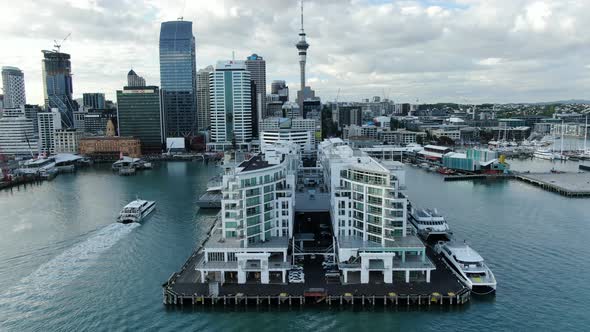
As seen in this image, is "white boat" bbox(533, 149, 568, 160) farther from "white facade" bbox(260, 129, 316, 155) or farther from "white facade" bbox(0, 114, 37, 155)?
"white facade" bbox(0, 114, 37, 155)

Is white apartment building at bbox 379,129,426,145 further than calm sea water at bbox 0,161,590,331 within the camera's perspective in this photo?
Yes

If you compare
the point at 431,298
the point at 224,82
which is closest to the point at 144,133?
the point at 224,82

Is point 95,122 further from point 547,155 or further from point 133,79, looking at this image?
point 547,155

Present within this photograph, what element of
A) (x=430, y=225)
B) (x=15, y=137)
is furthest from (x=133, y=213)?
(x=15, y=137)

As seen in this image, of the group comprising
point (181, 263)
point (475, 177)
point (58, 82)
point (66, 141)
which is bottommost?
point (181, 263)

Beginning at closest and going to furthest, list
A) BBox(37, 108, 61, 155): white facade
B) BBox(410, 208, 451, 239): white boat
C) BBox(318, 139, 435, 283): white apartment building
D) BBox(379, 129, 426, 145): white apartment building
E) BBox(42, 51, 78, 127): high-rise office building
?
BBox(318, 139, 435, 283): white apartment building, BBox(410, 208, 451, 239): white boat, BBox(37, 108, 61, 155): white facade, BBox(379, 129, 426, 145): white apartment building, BBox(42, 51, 78, 127): high-rise office building

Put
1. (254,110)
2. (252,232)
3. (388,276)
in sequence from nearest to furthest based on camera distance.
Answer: (388,276), (252,232), (254,110)

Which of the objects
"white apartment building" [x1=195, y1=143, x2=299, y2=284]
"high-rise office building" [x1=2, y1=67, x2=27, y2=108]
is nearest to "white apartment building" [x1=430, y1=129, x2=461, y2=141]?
"white apartment building" [x1=195, y1=143, x2=299, y2=284]

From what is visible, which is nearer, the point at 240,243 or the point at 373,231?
the point at 240,243

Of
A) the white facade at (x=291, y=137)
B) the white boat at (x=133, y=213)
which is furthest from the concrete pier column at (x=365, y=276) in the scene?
the white facade at (x=291, y=137)
